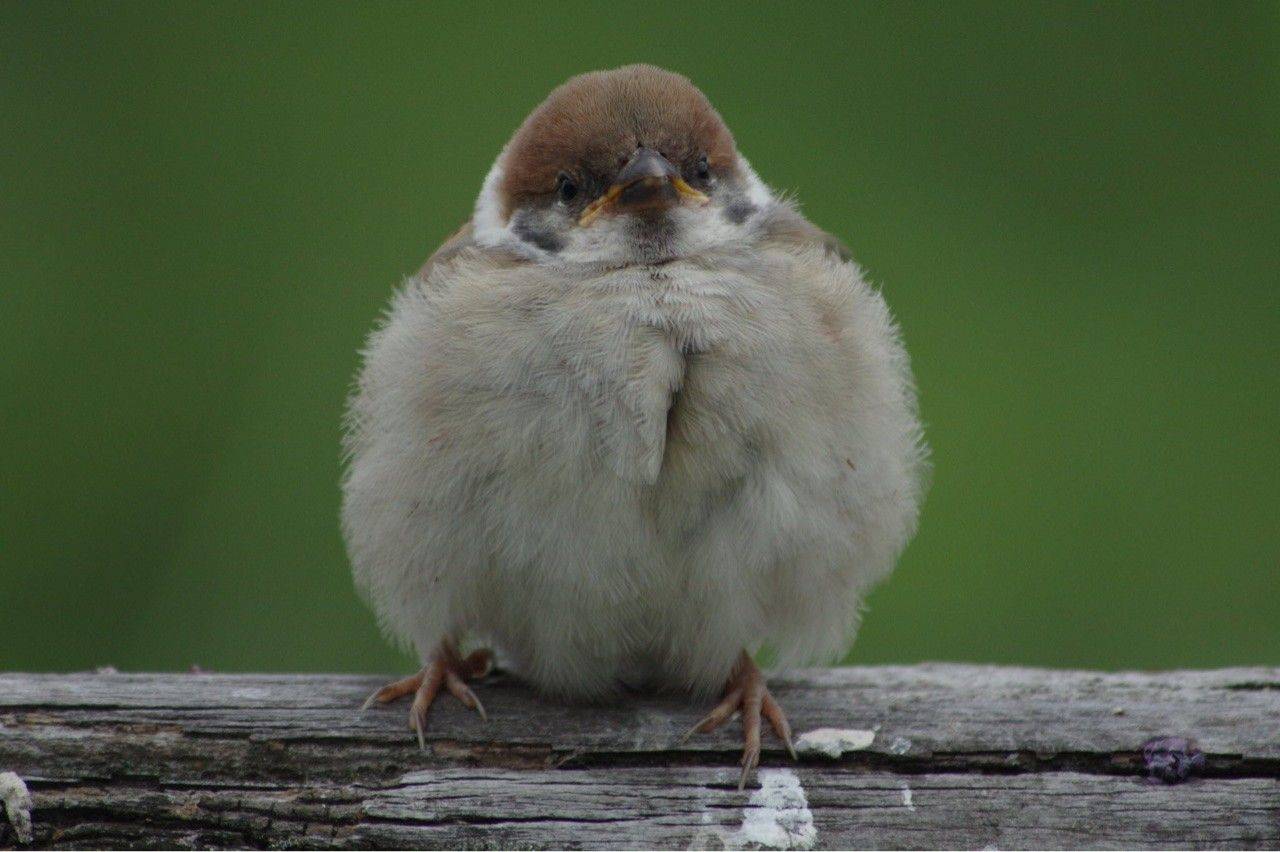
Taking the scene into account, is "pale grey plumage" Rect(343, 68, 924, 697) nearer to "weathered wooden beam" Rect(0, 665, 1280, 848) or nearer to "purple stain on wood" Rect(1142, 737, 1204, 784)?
"weathered wooden beam" Rect(0, 665, 1280, 848)

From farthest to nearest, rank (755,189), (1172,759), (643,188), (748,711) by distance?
1. (755,189)
2. (643,188)
3. (748,711)
4. (1172,759)

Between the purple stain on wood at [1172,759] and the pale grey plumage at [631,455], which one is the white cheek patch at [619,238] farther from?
the purple stain on wood at [1172,759]

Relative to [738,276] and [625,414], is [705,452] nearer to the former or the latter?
[625,414]

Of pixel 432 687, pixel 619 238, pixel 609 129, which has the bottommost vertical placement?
pixel 432 687

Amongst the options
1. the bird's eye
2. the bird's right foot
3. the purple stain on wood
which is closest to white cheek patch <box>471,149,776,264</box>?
the bird's eye

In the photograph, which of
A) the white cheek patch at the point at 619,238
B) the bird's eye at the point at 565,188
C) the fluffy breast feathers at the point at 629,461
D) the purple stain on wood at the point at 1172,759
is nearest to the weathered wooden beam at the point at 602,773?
the purple stain on wood at the point at 1172,759

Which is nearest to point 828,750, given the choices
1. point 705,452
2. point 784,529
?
point 784,529

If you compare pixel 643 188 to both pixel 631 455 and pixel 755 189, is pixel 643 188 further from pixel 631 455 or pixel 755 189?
pixel 631 455

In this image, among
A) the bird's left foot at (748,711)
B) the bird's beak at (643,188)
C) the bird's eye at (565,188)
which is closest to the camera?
the bird's left foot at (748,711)

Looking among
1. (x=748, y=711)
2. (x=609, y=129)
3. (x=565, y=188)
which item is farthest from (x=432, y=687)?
(x=609, y=129)
